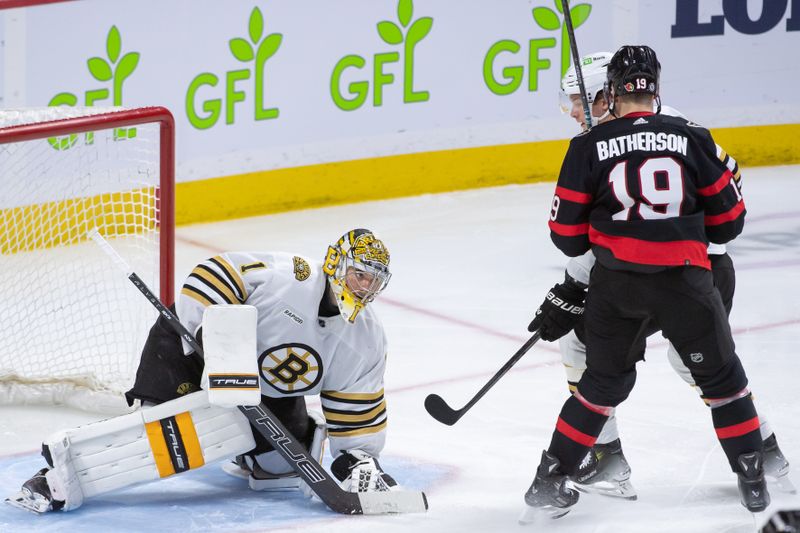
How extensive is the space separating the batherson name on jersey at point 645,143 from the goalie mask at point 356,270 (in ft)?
1.68

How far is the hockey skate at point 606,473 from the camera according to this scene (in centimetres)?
308

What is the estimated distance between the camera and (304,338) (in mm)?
2957

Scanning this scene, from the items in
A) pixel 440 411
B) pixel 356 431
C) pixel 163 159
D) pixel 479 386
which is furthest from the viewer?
pixel 479 386

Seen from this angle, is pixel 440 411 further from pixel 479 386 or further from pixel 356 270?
pixel 479 386

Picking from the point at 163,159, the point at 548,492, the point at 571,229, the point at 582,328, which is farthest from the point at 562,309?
the point at 163,159

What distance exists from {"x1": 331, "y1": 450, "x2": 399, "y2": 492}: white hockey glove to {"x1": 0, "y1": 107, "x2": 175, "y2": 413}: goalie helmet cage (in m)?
0.84

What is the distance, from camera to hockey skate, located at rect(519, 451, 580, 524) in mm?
2844

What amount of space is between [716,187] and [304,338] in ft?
2.95

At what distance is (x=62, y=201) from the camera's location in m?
4.21

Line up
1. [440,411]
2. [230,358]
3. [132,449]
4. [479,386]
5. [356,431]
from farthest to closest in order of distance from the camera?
[479,386]
[440,411]
[356,431]
[132,449]
[230,358]

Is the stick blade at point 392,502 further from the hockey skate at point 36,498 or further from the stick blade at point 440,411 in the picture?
the hockey skate at point 36,498

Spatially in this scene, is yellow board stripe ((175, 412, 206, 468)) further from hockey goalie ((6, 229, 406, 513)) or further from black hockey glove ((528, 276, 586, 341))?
black hockey glove ((528, 276, 586, 341))

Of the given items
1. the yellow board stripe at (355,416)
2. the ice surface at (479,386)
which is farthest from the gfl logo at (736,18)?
the yellow board stripe at (355,416)

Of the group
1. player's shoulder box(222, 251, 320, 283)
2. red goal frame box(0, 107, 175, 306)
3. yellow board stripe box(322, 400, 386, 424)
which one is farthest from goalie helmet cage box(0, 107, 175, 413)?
yellow board stripe box(322, 400, 386, 424)
